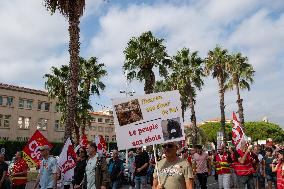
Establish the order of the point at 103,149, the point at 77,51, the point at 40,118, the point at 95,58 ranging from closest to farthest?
the point at 103,149 → the point at 77,51 → the point at 95,58 → the point at 40,118

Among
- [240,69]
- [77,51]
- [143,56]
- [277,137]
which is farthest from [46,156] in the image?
[277,137]

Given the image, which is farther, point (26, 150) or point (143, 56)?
point (143, 56)

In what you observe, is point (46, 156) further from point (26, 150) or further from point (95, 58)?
point (95, 58)

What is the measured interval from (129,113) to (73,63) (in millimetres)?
14748

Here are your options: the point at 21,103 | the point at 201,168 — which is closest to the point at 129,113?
the point at 201,168

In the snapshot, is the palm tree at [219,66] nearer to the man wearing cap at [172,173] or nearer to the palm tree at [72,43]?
the palm tree at [72,43]

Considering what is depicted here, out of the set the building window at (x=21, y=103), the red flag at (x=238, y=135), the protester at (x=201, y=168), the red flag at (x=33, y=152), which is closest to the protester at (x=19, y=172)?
the red flag at (x=33, y=152)

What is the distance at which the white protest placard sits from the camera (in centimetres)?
680

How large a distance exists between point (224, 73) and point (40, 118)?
99.0 feet

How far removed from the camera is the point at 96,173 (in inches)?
311

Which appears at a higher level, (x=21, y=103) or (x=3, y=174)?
(x=21, y=103)

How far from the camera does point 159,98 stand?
6844 millimetres

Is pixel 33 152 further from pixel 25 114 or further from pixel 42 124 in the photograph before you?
pixel 42 124

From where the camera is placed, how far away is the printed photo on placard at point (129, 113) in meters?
6.86
